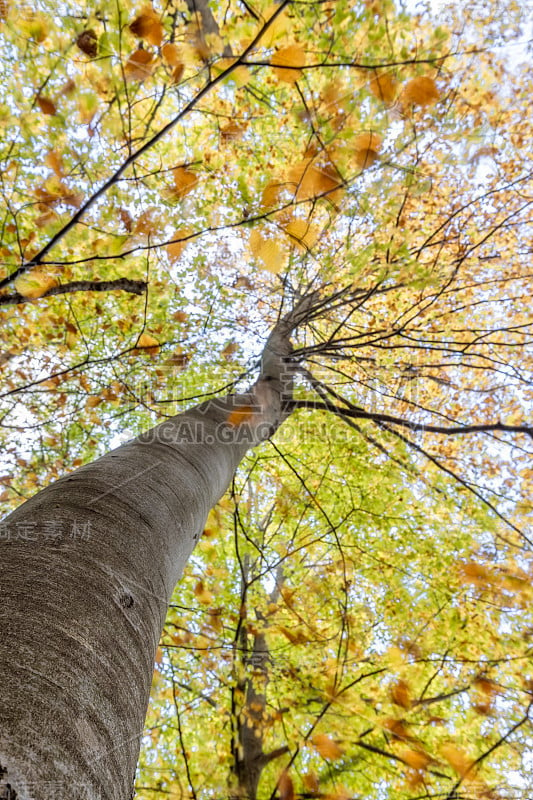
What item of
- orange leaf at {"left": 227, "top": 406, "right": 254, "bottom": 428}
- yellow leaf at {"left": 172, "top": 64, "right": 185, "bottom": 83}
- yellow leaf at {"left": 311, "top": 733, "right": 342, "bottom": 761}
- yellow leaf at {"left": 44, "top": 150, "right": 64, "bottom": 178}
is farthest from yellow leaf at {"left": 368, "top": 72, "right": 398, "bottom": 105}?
yellow leaf at {"left": 311, "top": 733, "right": 342, "bottom": 761}

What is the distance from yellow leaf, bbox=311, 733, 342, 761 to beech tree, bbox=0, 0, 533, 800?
0.11 feet

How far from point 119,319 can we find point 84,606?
460 cm

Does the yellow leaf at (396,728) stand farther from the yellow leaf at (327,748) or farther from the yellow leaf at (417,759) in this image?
the yellow leaf at (327,748)

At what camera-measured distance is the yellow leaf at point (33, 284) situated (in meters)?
1.89

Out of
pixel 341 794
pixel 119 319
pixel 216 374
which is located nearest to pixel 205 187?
pixel 119 319

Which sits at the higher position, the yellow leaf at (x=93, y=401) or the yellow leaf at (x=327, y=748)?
the yellow leaf at (x=93, y=401)

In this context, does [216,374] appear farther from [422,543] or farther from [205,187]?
[422,543]

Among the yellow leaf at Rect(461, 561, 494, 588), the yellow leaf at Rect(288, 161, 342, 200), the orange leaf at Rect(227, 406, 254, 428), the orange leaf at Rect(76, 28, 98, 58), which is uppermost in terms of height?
the orange leaf at Rect(76, 28, 98, 58)

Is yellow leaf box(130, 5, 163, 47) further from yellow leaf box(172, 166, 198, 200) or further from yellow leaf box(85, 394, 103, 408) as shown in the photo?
yellow leaf box(85, 394, 103, 408)

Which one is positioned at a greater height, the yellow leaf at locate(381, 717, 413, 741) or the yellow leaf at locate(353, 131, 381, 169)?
the yellow leaf at locate(353, 131, 381, 169)

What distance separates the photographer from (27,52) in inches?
109

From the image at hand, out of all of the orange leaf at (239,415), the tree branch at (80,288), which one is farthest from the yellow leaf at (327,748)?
the tree branch at (80,288)

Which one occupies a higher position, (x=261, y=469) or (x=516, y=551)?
(x=261, y=469)

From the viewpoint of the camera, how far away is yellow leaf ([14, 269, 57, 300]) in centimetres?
189
